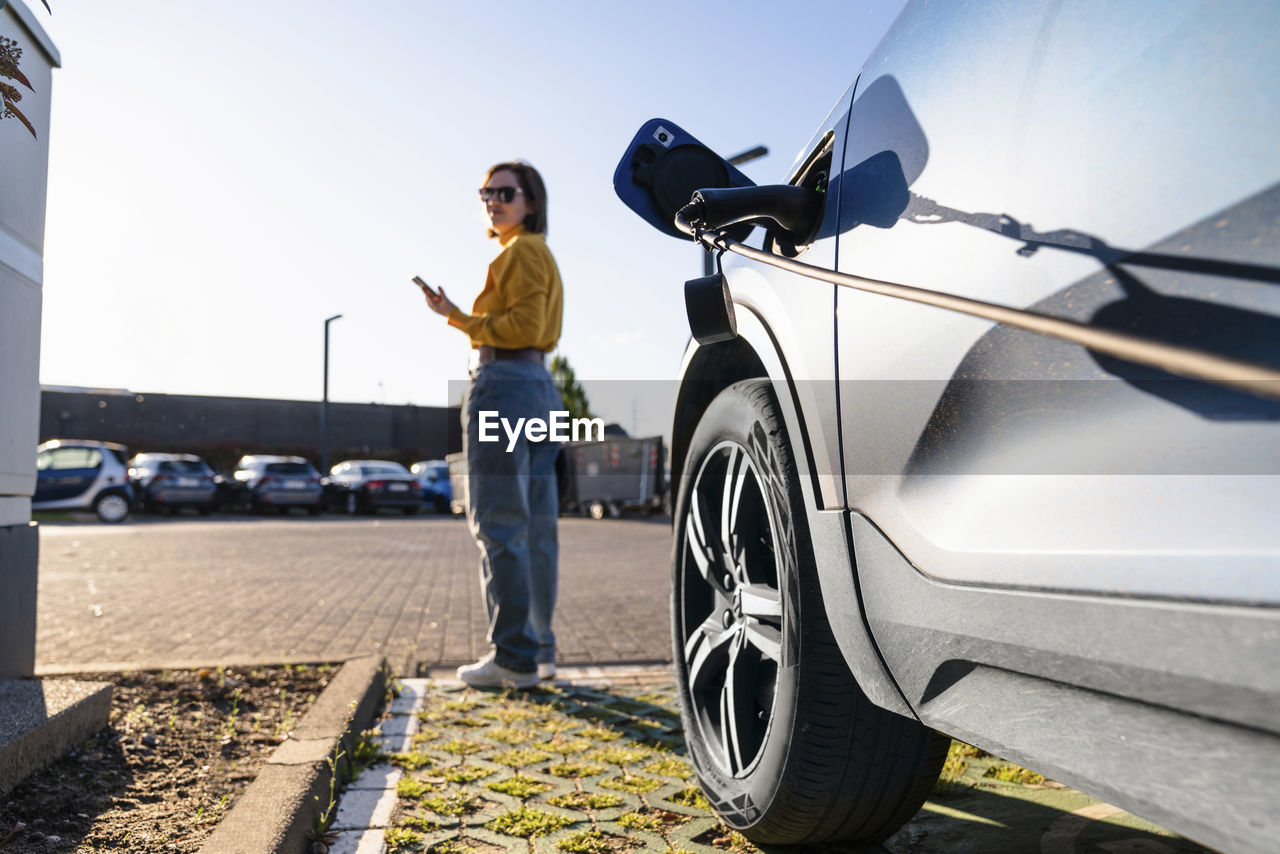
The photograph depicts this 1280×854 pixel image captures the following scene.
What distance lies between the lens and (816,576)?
5.90 ft

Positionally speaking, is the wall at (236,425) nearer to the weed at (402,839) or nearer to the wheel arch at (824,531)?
the weed at (402,839)

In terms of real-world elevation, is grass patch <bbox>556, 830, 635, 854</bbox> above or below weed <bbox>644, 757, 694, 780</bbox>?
below

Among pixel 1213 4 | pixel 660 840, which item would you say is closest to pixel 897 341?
pixel 1213 4

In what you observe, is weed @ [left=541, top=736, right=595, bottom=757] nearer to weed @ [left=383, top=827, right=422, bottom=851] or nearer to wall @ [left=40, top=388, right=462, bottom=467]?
weed @ [left=383, top=827, right=422, bottom=851]

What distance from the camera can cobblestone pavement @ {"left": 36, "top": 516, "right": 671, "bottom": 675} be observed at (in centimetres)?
497

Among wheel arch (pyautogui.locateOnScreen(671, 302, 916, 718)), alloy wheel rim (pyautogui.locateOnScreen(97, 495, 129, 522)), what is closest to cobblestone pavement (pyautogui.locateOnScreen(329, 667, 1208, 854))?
wheel arch (pyautogui.locateOnScreen(671, 302, 916, 718))

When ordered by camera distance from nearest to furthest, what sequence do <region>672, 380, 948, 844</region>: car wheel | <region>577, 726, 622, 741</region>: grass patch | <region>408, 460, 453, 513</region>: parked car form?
<region>672, 380, 948, 844</region>: car wheel → <region>577, 726, 622, 741</region>: grass patch → <region>408, 460, 453, 513</region>: parked car

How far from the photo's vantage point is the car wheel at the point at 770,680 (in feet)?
5.92

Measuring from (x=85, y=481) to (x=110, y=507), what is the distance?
0.78 m

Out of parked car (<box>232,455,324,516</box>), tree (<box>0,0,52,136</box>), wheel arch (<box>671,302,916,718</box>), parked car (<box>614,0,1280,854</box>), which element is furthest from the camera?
parked car (<box>232,455,324,516</box>)

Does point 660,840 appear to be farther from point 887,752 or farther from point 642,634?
point 642,634

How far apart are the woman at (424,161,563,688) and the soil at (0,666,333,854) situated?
29.5 inches

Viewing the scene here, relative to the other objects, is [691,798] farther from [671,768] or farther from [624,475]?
[624,475]

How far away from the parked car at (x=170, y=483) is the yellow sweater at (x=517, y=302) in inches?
907
